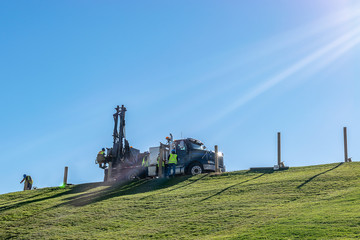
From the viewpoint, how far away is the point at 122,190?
28078 mm

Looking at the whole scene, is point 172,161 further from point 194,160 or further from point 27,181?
point 27,181

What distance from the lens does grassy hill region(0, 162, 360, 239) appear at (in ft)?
52.1

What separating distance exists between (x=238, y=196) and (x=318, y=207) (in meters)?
4.90

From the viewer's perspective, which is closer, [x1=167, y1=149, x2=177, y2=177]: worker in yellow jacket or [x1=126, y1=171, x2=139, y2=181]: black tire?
[x1=167, y1=149, x2=177, y2=177]: worker in yellow jacket

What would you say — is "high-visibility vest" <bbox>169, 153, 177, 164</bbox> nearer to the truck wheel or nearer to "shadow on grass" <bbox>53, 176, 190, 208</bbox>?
"shadow on grass" <bbox>53, 176, 190, 208</bbox>

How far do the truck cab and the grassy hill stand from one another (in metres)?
2.00

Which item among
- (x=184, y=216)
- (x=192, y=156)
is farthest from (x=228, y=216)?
(x=192, y=156)

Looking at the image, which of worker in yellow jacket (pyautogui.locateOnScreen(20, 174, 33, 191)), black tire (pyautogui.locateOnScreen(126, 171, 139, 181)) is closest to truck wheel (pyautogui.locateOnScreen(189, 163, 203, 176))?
black tire (pyautogui.locateOnScreen(126, 171, 139, 181))

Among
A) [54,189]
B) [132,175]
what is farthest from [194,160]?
[54,189]

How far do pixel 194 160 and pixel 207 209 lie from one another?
1185 centimetres

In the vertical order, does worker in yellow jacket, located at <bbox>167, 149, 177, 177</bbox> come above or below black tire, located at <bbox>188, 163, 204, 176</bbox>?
above

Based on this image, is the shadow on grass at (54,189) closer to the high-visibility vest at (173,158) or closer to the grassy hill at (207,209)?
the grassy hill at (207,209)

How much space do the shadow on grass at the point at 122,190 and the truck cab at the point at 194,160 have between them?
5.43 feet

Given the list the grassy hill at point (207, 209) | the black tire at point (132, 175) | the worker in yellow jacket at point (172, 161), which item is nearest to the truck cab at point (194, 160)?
the worker in yellow jacket at point (172, 161)
